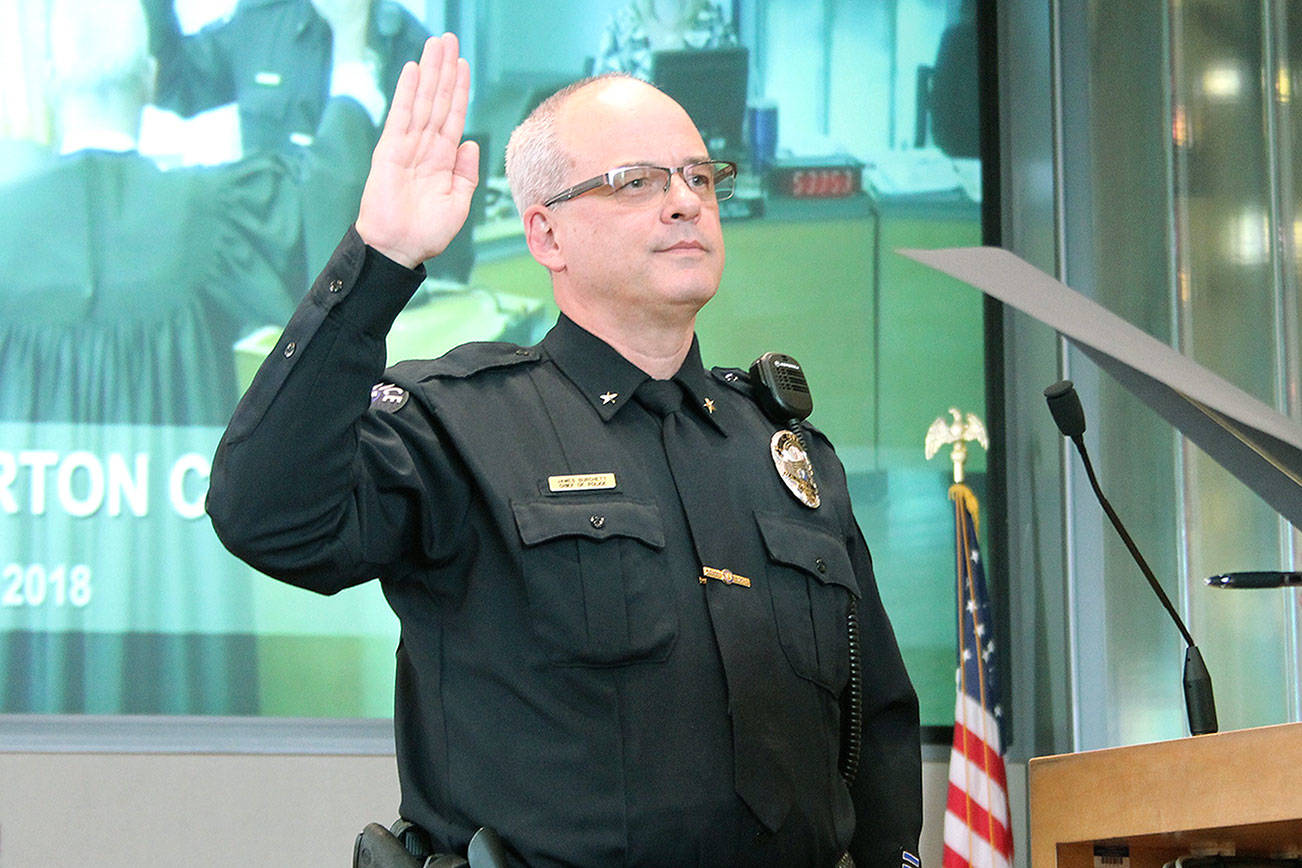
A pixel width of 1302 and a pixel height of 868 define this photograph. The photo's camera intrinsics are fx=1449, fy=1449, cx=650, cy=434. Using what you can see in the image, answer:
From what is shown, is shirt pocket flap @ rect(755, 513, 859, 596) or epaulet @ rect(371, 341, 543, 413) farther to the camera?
shirt pocket flap @ rect(755, 513, 859, 596)

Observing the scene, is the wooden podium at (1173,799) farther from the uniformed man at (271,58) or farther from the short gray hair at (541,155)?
the uniformed man at (271,58)

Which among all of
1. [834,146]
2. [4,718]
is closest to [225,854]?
[4,718]

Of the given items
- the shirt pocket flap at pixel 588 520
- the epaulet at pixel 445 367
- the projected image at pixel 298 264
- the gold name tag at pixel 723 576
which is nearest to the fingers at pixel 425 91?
the epaulet at pixel 445 367

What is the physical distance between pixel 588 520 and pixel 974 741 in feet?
7.29

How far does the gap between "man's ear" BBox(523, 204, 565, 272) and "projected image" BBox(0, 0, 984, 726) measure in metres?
2.01

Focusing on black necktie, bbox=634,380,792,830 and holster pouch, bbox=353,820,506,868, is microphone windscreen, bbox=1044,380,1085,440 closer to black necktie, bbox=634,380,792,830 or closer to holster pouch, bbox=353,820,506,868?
black necktie, bbox=634,380,792,830

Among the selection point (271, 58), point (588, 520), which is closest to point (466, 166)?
point (588, 520)

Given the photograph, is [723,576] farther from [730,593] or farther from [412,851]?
[412,851]

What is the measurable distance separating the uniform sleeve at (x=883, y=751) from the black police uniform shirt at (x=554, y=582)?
0.02 m

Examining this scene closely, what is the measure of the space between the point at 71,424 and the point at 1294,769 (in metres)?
3.18

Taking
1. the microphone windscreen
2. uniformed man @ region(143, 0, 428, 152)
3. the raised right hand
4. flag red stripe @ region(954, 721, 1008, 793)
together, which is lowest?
flag red stripe @ region(954, 721, 1008, 793)

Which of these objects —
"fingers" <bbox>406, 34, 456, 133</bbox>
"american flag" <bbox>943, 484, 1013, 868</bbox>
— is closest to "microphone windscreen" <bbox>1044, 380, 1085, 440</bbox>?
"fingers" <bbox>406, 34, 456, 133</bbox>

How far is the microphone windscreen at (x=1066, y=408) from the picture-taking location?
4.98 feet

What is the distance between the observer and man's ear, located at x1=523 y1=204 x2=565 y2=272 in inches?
69.5
